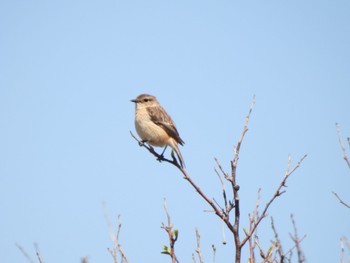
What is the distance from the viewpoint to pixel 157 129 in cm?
954

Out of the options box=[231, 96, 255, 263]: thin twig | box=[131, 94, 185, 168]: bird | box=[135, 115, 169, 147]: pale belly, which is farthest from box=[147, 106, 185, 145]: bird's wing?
box=[231, 96, 255, 263]: thin twig

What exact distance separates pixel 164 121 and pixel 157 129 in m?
0.40

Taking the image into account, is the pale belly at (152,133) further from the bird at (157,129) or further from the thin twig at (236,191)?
the thin twig at (236,191)

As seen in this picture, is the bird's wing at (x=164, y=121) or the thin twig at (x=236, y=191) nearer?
the thin twig at (x=236, y=191)

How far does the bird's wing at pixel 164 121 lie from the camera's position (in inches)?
377

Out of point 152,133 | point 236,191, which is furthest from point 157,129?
point 236,191

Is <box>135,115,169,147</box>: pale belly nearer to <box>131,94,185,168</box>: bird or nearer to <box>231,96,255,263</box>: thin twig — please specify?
<box>131,94,185,168</box>: bird

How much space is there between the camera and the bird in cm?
950

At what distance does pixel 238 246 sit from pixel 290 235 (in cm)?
104

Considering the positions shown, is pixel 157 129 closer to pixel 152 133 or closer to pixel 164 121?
pixel 152 133

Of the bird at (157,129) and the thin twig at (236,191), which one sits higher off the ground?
the bird at (157,129)

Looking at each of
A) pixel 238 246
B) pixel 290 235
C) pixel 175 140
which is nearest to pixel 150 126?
pixel 175 140

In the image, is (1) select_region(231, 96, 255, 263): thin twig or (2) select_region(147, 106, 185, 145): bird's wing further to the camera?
(2) select_region(147, 106, 185, 145): bird's wing

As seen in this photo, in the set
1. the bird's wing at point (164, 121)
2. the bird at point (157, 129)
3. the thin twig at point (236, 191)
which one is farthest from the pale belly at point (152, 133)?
the thin twig at point (236, 191)
